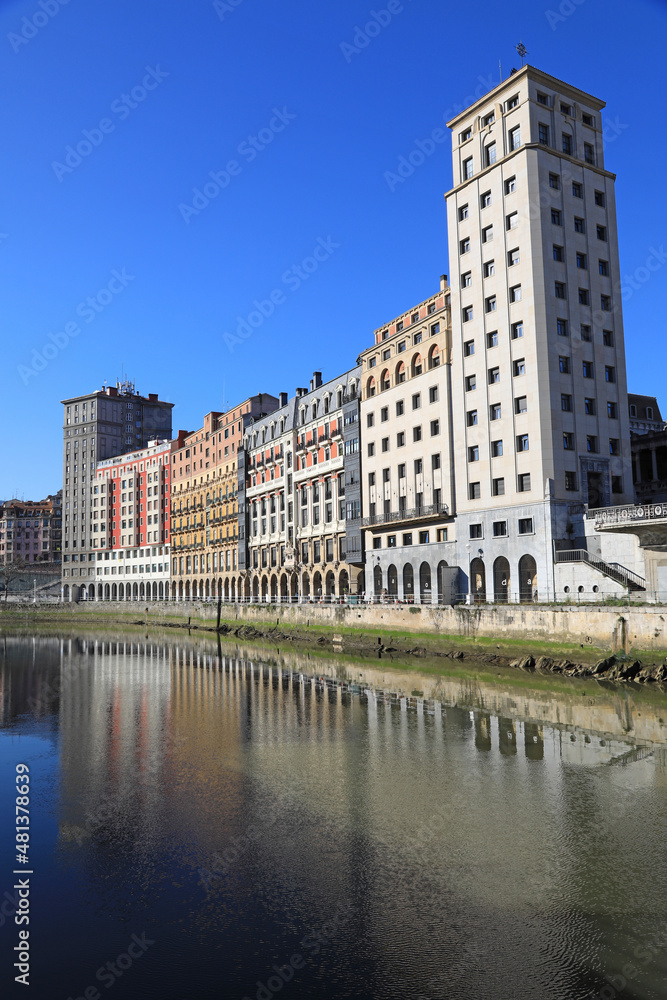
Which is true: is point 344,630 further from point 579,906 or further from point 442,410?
point 579,906

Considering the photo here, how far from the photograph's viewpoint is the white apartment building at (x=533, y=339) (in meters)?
56.2

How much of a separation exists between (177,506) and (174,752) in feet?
385

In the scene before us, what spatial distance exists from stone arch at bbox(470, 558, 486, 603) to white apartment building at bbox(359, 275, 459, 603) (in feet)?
5.51

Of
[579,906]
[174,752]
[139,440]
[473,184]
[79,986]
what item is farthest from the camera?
[139,440]

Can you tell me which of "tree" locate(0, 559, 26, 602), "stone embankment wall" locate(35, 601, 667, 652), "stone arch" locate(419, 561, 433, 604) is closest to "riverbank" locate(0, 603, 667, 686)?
"stone embankment wall" locate(35, 601, 667, 652)

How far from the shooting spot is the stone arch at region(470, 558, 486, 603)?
6084 centimetres

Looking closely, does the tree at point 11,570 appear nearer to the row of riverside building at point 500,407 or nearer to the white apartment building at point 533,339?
the row of riverside building at point 500,407

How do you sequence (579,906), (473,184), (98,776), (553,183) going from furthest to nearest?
1. (473,184)
2. (553,183)
3. (98,776)
4. (579,906)

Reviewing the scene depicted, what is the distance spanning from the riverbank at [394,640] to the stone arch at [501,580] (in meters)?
6.59

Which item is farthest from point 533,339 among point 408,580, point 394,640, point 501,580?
point 408,580

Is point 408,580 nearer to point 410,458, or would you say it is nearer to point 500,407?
point 410,458

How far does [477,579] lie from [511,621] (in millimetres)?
14968

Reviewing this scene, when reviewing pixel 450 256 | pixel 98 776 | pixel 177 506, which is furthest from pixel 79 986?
pixel 177 506

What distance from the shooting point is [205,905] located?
13.2m
